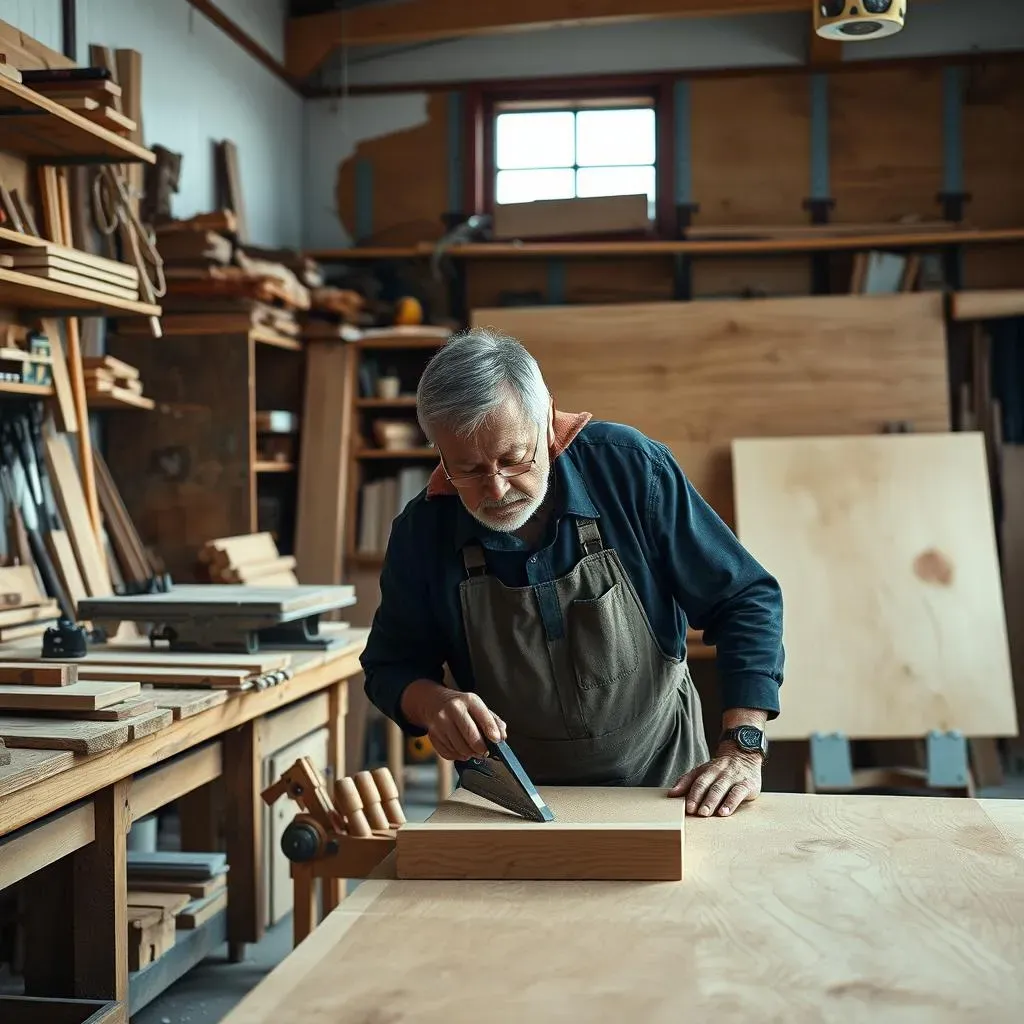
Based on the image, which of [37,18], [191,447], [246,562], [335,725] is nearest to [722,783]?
[335,725]

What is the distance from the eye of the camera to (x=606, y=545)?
2268mm

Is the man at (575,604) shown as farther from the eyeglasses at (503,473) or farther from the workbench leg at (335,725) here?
the workbench leg at (335,725)

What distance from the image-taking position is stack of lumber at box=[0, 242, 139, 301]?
10.6ft

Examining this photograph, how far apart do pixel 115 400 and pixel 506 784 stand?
3003 mm

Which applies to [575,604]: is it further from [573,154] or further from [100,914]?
[573,154]

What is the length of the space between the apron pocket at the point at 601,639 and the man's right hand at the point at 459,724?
0.28m

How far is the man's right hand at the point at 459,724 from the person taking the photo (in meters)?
1.93

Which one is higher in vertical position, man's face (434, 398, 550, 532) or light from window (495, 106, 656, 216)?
light from window (495, 106, 656, 216)

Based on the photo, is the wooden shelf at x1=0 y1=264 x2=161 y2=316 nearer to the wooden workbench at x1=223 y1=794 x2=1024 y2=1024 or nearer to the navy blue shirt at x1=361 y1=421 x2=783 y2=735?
the navy blue shirt at x1=361 y1=421 x2=783 y2=735

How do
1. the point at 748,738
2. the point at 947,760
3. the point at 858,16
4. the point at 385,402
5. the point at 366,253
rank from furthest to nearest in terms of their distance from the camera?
the point at 366,253, the point at 385,402, the point at 947,760, the point at 858,16, the point at 748,738

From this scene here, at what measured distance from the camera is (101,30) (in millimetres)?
4559

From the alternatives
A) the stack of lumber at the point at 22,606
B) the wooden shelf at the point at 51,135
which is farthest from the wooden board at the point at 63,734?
the wooden shelf at the point at 51,135

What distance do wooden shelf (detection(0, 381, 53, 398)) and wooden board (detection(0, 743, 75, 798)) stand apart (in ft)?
5.14

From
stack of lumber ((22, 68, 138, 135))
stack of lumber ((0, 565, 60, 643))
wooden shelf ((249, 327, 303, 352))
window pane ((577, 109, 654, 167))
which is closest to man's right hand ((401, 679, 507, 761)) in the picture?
stack of lumber ((0, 565, 60, 643))
